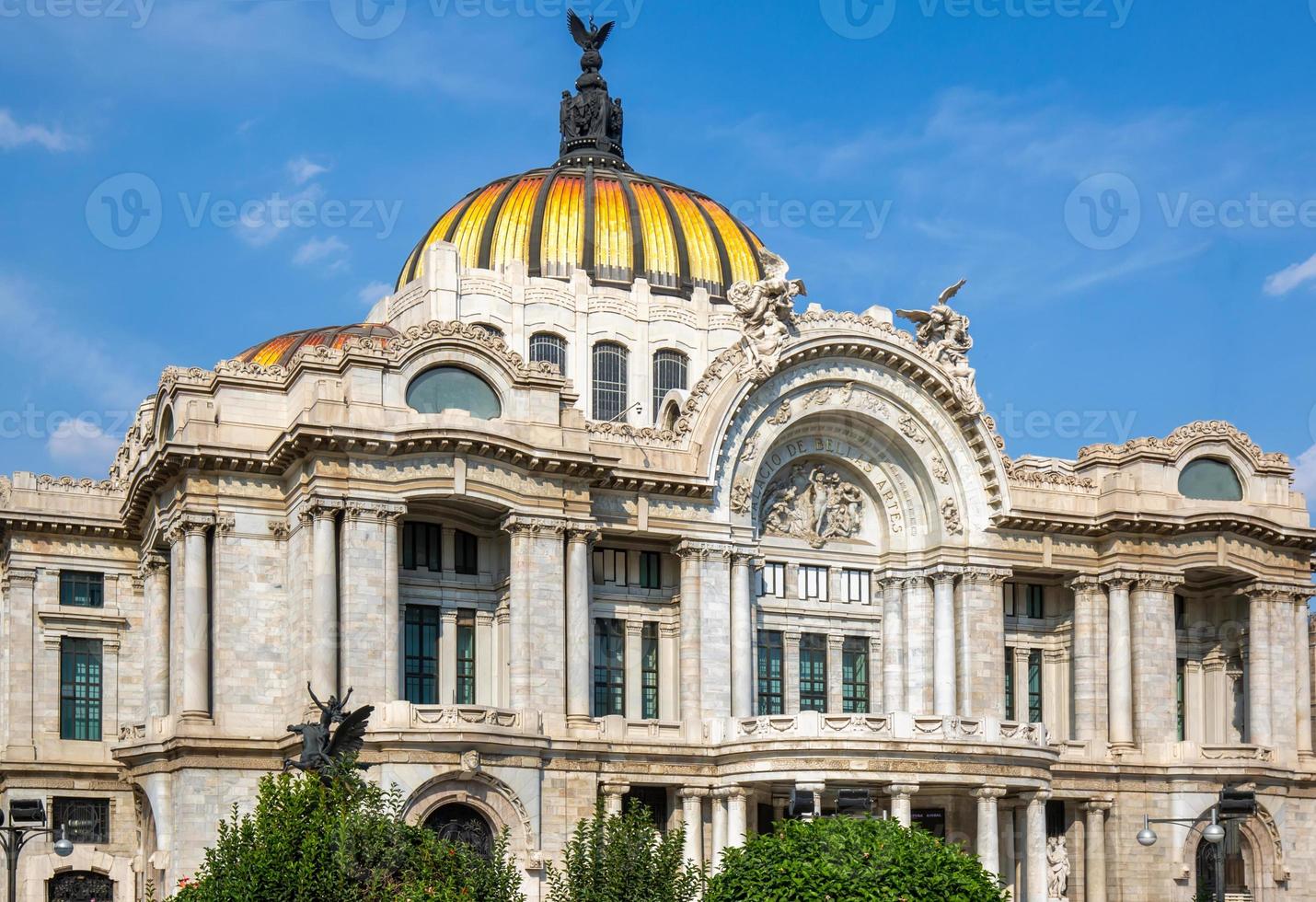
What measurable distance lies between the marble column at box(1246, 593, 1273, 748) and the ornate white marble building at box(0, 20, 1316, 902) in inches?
5.0

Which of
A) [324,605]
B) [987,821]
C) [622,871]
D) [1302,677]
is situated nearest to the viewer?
[622,871]

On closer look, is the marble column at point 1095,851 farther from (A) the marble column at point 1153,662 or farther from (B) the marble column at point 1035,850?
(B) the marble column at point 1035,850

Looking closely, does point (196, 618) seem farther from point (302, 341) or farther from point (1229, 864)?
point (1229, 864)

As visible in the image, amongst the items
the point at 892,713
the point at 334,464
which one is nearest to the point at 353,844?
the point at 334,464

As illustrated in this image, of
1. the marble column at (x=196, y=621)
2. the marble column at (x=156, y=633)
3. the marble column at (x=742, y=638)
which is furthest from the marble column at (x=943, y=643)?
the marble column at (x=156, y=633)

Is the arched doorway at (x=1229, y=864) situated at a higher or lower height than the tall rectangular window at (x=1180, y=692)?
lower

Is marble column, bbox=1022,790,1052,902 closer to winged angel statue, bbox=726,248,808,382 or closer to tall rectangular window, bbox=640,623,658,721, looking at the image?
tall rectangular window, bbox=640,623,658,721

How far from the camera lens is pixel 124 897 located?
65.2 meters

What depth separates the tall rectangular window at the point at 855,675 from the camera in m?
69.6

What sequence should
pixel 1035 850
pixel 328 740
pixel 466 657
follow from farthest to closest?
pixel 1035 850
pixel 466 657
pixel 328 740

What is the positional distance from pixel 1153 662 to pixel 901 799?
1296 centimetres

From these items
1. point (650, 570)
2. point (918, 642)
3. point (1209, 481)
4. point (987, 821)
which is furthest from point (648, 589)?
point (1209, 481)

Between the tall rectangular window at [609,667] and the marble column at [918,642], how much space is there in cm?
967

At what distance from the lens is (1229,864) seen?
231 feet
